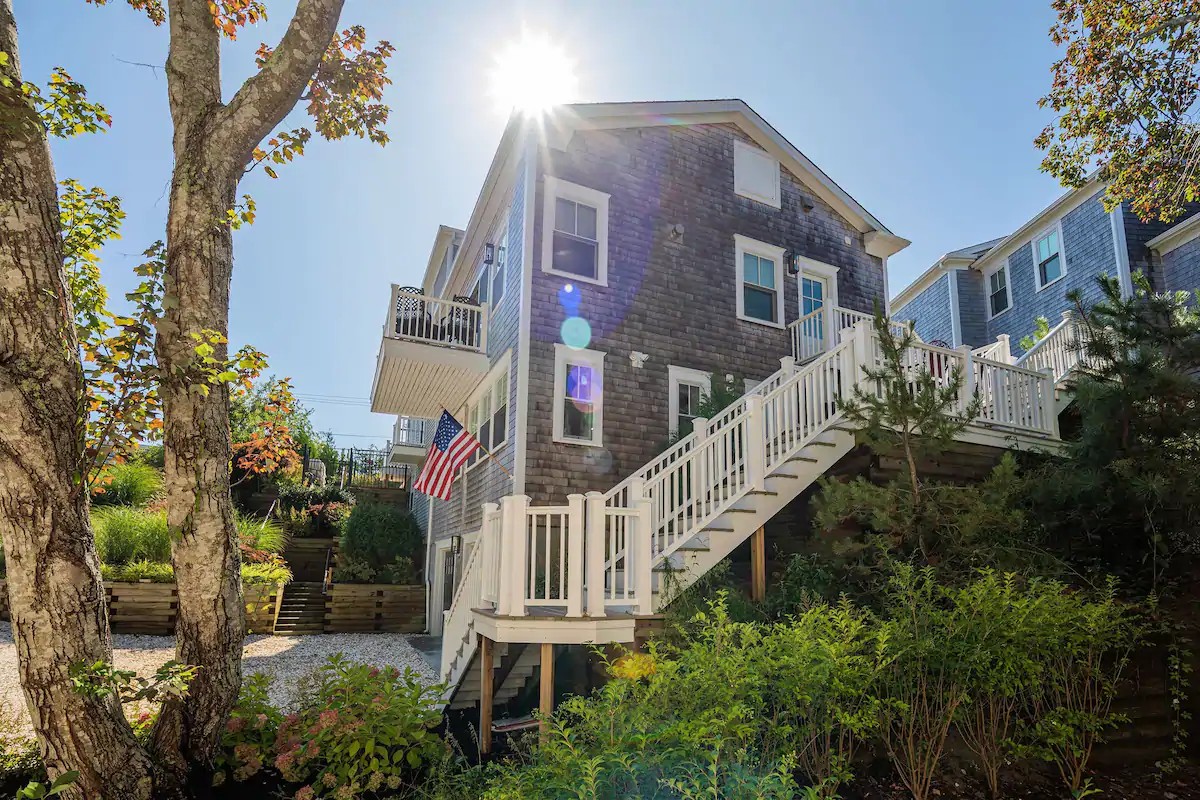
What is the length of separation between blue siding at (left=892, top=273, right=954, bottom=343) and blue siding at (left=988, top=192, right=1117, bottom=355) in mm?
1204

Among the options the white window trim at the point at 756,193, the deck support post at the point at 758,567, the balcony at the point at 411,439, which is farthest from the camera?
the balcony at the point at 411,439

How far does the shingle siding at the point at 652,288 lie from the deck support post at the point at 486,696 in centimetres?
287

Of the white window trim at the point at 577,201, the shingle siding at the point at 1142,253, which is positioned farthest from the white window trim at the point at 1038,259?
the white window trim at the point at 577,201

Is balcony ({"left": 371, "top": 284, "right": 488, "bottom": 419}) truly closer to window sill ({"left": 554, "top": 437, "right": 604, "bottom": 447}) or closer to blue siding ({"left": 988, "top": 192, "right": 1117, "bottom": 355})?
window sill ({"left": 554, "top": 437, "right": 604, "bottom": 447})

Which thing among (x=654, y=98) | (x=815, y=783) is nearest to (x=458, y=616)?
(x=815, y=783)

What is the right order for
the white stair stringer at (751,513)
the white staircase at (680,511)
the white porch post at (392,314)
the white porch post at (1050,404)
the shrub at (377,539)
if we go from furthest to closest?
1. the shrub at (377,539)
2. the white porch post at (392,314)
3. the white porch post at (1050,404)
4. the white stair stringer at (751,513)
5. the white staircase at (680,511)

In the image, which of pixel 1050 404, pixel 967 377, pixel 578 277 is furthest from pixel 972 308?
pixel 578 277

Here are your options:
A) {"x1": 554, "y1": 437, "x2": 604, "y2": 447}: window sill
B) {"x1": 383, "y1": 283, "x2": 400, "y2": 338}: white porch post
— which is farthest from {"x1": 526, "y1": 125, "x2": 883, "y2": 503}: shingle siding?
{"x1": 383, "y1": 283, "x2": 400, "y2": 338}: white porch post

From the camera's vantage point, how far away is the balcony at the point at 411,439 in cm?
1733

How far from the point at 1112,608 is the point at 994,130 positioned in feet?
21.8

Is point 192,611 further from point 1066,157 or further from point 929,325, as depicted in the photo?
point 929,325

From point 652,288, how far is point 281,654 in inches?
300

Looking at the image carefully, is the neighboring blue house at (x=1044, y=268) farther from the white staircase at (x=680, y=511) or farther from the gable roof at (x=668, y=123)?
the white staircase at (x=680, y=511)

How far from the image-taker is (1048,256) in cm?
1673
